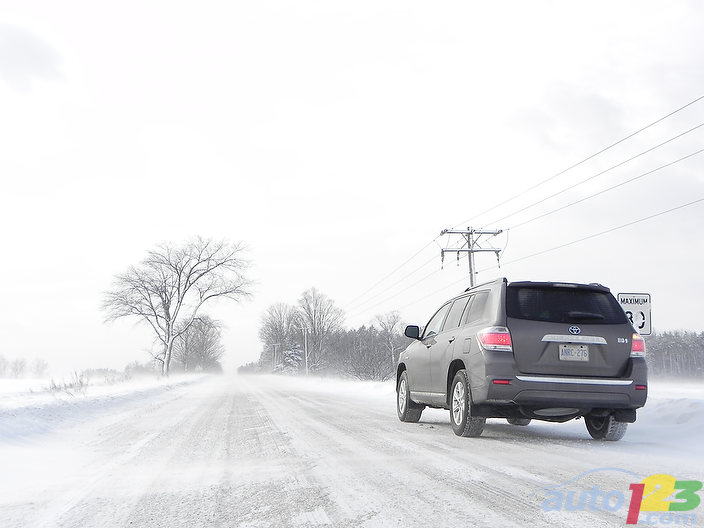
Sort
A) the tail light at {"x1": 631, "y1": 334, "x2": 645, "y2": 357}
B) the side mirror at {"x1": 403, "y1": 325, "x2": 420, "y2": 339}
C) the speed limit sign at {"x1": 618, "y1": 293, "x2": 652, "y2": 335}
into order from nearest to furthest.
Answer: the tail light at {"x1": 631, "y1": 334, "x2": 645, "y2": 357} < the side mirror at {"x1": 403, "y1": 325, "x2": 420, "y2": 339} < the speed limit sign at {"x1": 618, "y1": 293, "x2": 652, "y2": 335}

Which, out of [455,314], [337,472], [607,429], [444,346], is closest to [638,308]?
[607,429]

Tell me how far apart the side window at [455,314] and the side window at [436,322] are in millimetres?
260

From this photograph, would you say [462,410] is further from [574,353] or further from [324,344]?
[324,344]

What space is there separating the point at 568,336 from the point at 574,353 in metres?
0.20

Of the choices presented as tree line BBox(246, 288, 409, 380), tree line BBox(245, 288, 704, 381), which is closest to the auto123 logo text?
tree line BBox(246, 288, 409, 380)

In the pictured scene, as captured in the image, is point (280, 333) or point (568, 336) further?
point (280, 333)

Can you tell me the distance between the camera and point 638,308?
1035cm

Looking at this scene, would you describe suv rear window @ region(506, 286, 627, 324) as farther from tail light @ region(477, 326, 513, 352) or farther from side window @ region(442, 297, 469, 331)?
side window @ region(442, 297, 469, 331)

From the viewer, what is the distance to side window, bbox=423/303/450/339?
845cm

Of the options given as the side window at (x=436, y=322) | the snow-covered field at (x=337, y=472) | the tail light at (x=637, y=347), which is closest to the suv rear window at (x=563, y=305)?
the tail light at (x=637, y=347)

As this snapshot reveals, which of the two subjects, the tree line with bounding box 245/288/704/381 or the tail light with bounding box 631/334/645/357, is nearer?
the tail light with bounding box 631/334/645/357

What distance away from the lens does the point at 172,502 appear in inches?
144

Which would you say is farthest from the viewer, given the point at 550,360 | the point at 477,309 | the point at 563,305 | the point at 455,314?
the point at 455,314

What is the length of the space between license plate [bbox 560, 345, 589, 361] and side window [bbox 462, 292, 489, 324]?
1042 mm
